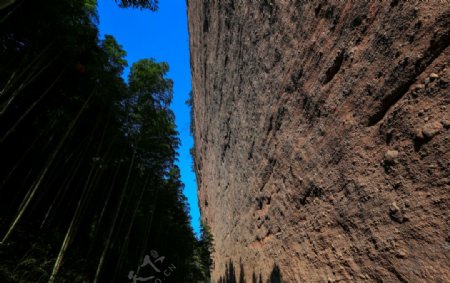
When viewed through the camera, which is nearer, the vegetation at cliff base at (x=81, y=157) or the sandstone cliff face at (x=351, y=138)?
the sandstone cliff face at (x=351, y=138)

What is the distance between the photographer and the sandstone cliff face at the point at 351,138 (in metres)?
1.14

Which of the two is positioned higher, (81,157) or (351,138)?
(81,157)

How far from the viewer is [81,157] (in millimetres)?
4703

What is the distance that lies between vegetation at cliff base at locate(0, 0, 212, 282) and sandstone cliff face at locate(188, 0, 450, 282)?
2822 millimetres

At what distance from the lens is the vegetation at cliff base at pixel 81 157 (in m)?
3.64

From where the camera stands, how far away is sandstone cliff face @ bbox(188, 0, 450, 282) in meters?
1.14

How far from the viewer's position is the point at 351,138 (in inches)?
65.0

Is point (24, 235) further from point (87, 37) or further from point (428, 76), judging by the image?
point (428, 76)

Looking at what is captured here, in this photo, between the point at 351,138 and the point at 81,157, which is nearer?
the point at 351,138

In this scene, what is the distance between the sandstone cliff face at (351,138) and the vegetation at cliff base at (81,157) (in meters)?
2.82

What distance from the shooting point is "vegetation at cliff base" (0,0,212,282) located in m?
3.64

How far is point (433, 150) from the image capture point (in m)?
1.12

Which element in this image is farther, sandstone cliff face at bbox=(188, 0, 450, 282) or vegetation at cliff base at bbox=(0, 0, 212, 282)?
vegetation at cliff base at bbox=(0, 0, 212, 282)

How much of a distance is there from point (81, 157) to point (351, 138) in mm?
4651
